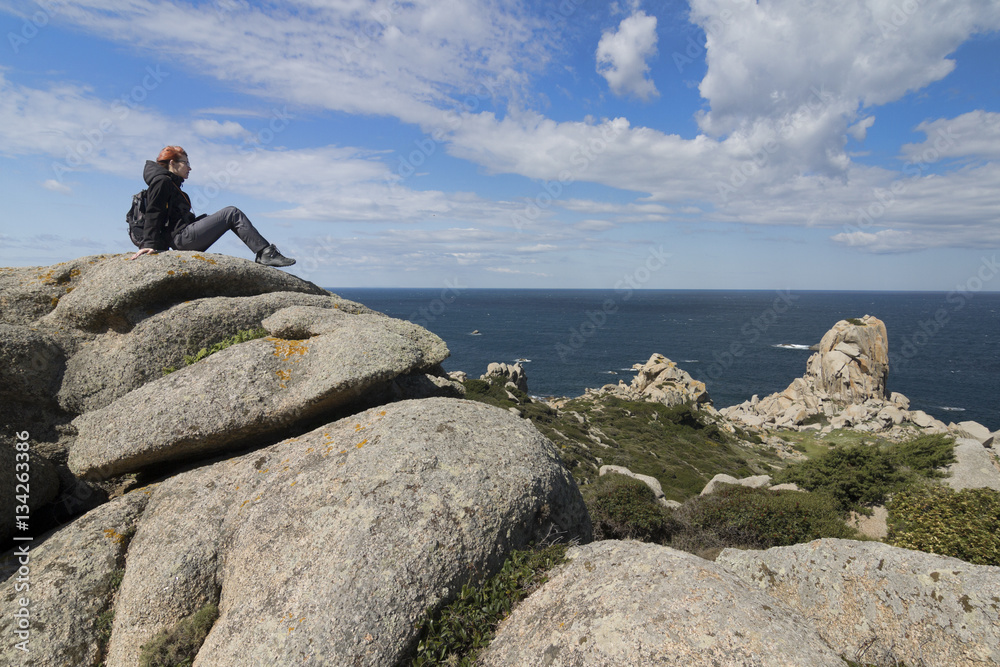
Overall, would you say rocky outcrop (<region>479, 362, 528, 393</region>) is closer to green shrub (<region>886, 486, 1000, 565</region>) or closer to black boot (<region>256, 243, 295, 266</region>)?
green shrub (<region>886, 486, 1000, 565</region>)

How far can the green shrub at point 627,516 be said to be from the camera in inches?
588

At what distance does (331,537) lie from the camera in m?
7.27

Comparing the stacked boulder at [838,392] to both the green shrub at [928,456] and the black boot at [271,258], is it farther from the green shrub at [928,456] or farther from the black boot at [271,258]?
the black boot at [271,258]

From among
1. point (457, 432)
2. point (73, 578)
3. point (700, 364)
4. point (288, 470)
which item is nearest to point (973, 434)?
point (457, 432)

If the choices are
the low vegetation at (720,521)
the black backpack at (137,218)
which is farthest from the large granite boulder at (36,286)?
the low vegetation at (720,521)

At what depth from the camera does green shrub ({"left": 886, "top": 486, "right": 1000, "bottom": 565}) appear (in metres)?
12.3

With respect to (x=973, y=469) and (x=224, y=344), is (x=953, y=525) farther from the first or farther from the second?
(x=224, y=344)

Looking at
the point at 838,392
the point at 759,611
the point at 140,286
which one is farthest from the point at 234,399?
the point at 838,392

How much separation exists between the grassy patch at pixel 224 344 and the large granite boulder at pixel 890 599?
11481 millimetres

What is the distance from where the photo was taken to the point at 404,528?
7.25 metres

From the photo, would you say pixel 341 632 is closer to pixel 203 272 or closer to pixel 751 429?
pixel 203 272

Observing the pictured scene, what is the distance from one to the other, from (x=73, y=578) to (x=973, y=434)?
181 feet

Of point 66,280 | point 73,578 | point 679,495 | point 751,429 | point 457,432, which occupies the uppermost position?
point 66,280

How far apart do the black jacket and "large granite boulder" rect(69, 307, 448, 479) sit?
435cm
